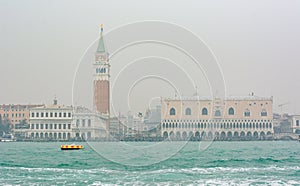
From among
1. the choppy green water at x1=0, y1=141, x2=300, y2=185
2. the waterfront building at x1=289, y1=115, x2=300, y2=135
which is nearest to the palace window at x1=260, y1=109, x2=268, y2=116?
the waterfront building at x1=289, y1=115, x2=300, y2=135

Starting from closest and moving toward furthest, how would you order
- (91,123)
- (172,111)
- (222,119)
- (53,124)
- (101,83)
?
(91,123)
(101,83)
(53,124)
(222,119)
(172,111)

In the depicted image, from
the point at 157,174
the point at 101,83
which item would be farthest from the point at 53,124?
the point at 157,174

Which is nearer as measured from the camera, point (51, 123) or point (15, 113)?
point (51, 123)

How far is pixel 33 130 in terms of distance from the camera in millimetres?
72750

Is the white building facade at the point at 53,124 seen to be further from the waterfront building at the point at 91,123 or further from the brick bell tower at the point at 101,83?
the waterfront building at the point at 91,123

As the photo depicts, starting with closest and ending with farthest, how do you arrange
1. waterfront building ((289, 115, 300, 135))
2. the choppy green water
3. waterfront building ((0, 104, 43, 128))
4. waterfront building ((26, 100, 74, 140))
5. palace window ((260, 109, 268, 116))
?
the choppy green water → waterfront building ((26, 100, 74, 140)) → palace window ((260, 109, 268, 116)) → waterfront building ((289, 115, 300, 135)) → waterfront building ((0, 104, 43, 128))

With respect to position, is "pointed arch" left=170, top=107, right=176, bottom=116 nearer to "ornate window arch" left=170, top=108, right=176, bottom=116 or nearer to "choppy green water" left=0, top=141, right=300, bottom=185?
"ornate window arch" left=170, top=108, right=176, bottom=116

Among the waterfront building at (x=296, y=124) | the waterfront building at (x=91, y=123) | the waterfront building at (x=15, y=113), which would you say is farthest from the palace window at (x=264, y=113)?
the waterfront building at (x=15, y=113)

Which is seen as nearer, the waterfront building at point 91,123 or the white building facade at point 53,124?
the waterfront building at point 91,123

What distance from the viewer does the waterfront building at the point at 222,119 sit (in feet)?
236

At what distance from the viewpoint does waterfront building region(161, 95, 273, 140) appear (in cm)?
7194

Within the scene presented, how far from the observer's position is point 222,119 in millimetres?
73250

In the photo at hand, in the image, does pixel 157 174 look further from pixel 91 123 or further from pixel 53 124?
pixel 53 124

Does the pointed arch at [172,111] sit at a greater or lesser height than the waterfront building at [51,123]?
greater
